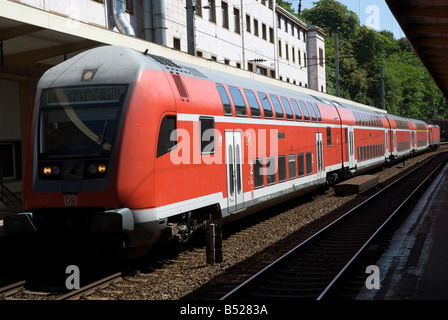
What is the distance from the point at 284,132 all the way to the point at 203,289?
726 centimetres

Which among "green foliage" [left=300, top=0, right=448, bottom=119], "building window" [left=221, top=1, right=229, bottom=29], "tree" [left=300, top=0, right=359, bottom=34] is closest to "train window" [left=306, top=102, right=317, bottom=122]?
"building window" [left=221, top=1, right=229, bottom=29]

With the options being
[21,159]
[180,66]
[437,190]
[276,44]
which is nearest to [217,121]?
[180,66]

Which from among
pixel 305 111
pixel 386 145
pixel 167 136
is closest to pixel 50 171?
pixel 167 136

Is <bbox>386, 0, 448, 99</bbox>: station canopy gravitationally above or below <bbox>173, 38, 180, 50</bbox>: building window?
below

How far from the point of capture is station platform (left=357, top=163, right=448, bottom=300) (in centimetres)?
751

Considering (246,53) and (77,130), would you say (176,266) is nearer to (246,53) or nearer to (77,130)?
(77,130)

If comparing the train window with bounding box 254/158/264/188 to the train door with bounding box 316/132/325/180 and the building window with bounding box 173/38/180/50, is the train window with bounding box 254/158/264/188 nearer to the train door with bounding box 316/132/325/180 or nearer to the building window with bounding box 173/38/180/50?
the train door with bounding box 316/132/325/180

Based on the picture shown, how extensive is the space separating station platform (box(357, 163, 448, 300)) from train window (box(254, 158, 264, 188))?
10.5 feet

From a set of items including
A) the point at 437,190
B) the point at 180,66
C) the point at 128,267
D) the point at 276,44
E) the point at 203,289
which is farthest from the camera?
the point at 276,44

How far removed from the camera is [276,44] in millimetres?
43156

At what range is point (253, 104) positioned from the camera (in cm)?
1280

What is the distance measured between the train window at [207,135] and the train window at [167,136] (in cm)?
101

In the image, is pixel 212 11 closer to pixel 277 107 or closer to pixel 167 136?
pixel 277 107

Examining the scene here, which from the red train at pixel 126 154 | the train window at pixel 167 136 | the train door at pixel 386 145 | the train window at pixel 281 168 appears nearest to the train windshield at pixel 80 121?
the red train at pixel 126 154
